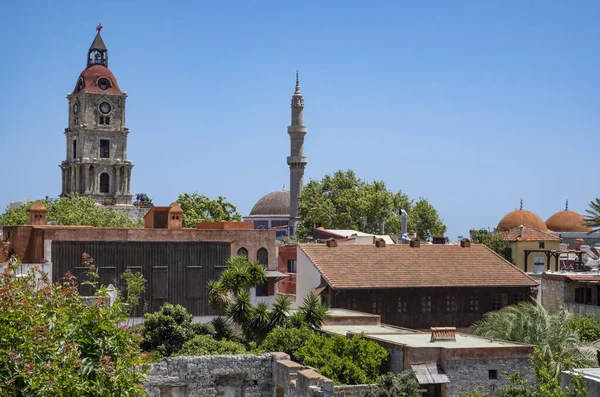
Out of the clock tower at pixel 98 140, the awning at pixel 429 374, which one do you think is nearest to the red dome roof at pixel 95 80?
the clock tower at pixel 98 140

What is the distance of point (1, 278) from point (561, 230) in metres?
77.1

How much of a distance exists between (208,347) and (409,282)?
13.4m

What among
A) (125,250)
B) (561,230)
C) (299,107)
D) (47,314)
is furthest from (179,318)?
(299,107)

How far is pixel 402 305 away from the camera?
41.2m

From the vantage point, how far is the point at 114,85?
10688 centimetres

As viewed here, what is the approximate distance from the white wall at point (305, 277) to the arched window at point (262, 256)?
158 cm

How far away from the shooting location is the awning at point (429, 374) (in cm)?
2678

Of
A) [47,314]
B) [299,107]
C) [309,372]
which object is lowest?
[309,372]

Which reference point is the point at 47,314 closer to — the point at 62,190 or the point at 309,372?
the point at 309,372

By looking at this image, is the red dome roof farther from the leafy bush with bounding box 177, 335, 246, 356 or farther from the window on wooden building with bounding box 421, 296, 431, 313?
the leafy bush with bounding box 177, 335, 246, 356

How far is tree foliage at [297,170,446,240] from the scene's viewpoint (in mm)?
84312

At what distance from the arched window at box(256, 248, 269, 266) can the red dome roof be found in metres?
65.9

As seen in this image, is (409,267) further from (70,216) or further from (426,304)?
(70,216)

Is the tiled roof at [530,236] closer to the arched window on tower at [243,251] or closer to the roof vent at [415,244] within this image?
the roof vent at [415,244]
